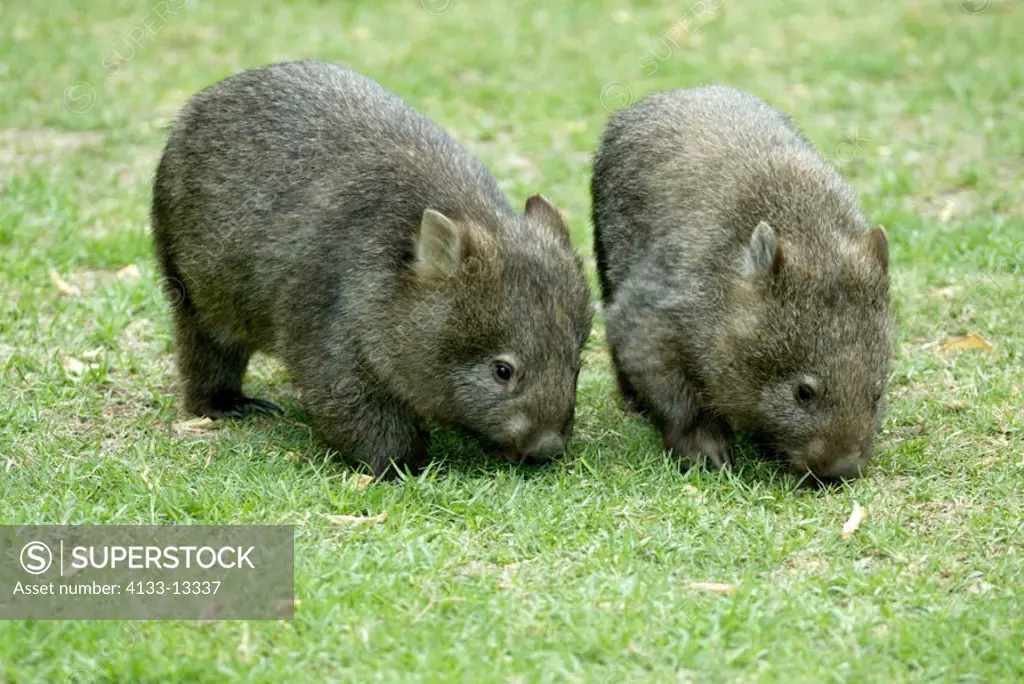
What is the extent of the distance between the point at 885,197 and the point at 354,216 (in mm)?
4563

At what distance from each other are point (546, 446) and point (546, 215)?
1.12 metres

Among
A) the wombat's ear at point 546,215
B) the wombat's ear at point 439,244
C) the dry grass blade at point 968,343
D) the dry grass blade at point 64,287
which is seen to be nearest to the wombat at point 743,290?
the wombat's ear at point 546,215

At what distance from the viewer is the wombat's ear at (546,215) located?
6.53 metres

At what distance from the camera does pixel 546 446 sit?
6113 mm

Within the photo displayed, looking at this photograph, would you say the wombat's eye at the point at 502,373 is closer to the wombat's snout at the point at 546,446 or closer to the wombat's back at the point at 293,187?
the wombat's snout at the point at 546,446

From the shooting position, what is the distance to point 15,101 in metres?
→ 11.0

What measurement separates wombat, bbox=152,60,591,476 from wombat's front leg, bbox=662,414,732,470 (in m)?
0.63

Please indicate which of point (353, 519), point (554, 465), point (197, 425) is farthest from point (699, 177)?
point (197, 425)

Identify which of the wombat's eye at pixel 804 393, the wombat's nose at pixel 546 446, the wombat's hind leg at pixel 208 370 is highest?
the wombat's eye at pixel 804 393

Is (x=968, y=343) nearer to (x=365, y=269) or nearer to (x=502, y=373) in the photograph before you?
(x=502, y=373)

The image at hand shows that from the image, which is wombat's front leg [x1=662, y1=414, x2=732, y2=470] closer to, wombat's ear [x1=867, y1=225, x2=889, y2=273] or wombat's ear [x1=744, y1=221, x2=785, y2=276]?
wombat's ear [x1=744, y1=221, x2=785, y2=276]

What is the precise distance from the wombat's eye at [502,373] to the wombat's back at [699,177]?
107 cm

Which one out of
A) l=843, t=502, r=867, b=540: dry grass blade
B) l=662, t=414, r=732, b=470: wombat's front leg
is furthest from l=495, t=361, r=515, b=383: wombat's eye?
l=843, t=502, r=867, b=540: dry grass blade

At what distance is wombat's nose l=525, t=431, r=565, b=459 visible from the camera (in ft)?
20.0
